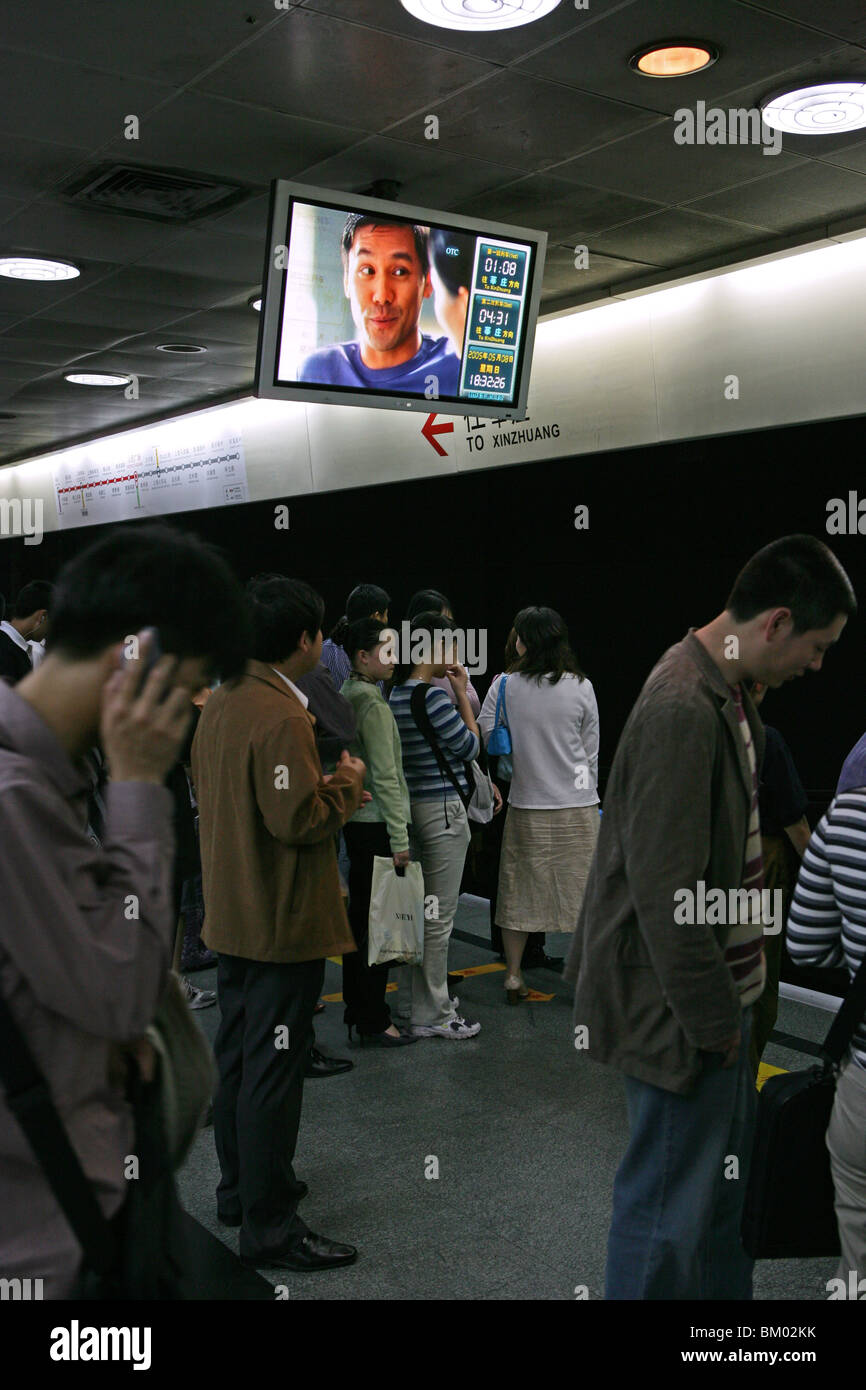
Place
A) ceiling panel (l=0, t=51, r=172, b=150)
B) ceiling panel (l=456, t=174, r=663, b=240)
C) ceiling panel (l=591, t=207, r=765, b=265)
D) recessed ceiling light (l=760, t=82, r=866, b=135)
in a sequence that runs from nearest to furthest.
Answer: ceiling panel (l=0, t=51, r=172, b=150) < recessed ceiling light (l=760, t=82, r=866, b=135) < ceiling panel (l=456, t=174, r=663, b=240) < ceiling panel (l=591, t=207, r=765, b=265)

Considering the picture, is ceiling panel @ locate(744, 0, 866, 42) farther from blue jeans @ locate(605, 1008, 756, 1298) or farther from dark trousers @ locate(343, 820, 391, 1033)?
dark trousers @ locate(343, 820, 391, 1033)

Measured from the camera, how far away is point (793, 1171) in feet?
6.73

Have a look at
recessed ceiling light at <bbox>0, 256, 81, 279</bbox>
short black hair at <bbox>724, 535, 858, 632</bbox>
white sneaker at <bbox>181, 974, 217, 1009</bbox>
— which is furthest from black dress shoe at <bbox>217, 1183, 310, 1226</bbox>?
recessed ceiling light at <bbox>0, 256, 81, 279</bbox>

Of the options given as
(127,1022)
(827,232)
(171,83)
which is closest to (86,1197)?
(127,1022)

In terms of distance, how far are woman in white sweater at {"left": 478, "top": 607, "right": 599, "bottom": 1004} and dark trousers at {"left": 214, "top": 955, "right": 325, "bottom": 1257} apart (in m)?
2.12

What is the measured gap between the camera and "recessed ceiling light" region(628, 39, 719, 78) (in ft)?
11.3

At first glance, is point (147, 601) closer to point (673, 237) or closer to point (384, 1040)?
point (384, 1040)

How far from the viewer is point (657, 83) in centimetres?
369

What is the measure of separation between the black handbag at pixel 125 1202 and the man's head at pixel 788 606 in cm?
138

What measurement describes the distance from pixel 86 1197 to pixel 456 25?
3.23m

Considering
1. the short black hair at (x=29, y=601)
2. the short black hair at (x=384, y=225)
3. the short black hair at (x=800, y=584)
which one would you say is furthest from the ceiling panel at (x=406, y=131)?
the short black hair at (x=800, y=584)

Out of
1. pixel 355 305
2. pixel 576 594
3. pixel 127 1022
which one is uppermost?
pixel 355 305
